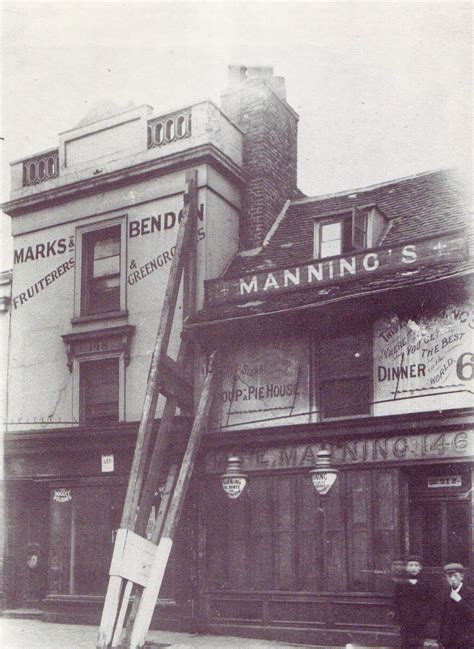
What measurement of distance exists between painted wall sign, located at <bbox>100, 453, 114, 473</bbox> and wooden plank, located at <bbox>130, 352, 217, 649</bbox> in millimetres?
2188

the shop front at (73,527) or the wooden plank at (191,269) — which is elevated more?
A: the wooden plank at (191,269)

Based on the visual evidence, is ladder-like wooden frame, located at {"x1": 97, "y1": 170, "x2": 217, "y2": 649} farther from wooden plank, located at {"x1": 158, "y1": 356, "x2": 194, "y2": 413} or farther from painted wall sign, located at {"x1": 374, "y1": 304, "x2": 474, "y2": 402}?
painted wall sign, located at {"x1": 374, "y1": 304, "x2": 474, "y2": 402}

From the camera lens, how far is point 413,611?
9859mm

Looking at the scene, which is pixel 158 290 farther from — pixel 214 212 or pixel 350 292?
pixel 350 292

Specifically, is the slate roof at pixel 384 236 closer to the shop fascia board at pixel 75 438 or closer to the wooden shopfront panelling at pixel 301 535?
the shop fascia board at pixel 75 438

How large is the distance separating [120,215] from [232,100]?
3.74m

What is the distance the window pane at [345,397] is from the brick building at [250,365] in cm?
3

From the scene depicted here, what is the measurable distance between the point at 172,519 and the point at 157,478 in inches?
29.5

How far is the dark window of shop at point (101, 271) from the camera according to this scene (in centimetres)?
1681

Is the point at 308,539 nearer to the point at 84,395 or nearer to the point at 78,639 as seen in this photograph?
the point at 78,639

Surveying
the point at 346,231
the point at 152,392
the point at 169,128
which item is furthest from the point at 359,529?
the point at 169,128

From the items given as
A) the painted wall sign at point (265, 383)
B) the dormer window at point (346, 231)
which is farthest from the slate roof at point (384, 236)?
the painted wall sign at point (265, 383)

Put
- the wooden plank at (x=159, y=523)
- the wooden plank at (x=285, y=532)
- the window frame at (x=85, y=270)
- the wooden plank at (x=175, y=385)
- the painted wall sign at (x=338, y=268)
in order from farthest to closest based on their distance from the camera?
the window frame at (x=85, y=270), the wooden plank at (x=175, y=385), the wooden plank at (x=285, y=532), the painted wall sign at (x=338, y=268), the wooden plank at (x=159, y=523)

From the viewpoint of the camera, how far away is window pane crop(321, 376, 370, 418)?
13648 millimetres
